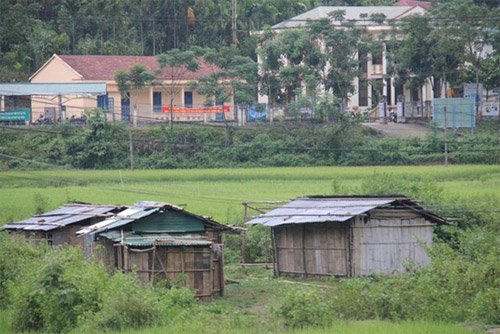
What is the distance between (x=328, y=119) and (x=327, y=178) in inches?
360

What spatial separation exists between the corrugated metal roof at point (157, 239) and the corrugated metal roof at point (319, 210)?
3.13 metres

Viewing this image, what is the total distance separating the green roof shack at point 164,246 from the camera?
2125 cm

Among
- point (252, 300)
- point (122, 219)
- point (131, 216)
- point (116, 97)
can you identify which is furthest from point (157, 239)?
point (116, 97)

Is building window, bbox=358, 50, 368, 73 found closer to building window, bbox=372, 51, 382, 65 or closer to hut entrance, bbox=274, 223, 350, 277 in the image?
building window, bbox=372, 51, 382, 65

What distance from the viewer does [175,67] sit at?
5309 cm

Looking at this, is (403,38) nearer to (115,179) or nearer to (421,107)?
(421,107)

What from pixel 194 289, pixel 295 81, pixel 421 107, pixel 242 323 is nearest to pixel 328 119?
pixel 295 81

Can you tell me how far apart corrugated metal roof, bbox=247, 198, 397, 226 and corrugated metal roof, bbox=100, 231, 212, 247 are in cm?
313

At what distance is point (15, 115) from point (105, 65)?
8.17 metres

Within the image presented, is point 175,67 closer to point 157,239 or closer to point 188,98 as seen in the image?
point 188,98

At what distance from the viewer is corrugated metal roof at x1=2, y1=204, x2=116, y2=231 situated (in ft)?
82.5

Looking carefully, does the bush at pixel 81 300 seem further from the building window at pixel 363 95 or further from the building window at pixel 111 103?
the building window at pixel 363 95

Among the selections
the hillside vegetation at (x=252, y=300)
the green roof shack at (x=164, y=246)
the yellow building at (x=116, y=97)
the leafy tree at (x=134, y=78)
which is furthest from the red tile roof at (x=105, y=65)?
the green roof shack at (x=164, y=246)

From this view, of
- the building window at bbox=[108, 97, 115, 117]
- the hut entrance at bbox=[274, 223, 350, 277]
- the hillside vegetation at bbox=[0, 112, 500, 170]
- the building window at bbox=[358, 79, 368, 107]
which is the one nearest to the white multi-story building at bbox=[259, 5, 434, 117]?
the building window at bbox=[358, 79, 368, 107]
